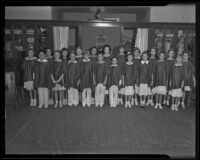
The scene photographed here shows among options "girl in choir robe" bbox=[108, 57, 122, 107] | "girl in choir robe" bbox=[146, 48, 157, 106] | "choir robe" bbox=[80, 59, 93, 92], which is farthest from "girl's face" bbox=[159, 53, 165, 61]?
"choir robe" bbox=[80, 59, 93, 92]

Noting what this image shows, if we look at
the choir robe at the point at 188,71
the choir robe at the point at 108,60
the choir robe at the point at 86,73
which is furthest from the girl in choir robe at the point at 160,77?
the choir robe at the point at 86,73

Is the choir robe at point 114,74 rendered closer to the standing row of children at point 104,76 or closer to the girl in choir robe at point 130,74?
the standing row of children at point 104,76

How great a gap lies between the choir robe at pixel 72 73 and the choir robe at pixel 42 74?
13.0 inches

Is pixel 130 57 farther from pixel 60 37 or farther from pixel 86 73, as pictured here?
pixel 60 37

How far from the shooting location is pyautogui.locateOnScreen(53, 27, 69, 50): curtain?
470 centimetres

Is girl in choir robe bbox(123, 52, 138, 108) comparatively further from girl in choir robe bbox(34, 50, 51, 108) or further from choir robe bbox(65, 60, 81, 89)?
girl in choir robe bbox(34, 50, 51, 108)

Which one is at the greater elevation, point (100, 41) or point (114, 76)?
point (100, 41)

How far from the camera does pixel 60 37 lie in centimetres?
470

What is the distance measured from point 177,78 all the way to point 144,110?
75 cm

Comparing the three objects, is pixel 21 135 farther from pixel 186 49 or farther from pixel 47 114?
pixel 186 49

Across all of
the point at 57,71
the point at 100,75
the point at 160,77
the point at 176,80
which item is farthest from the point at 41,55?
the point at 176,80

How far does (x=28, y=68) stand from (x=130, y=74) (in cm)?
171

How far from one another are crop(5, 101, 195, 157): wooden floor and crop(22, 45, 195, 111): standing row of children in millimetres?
268
